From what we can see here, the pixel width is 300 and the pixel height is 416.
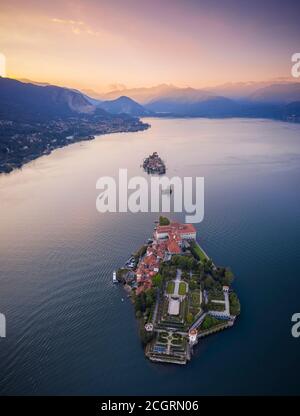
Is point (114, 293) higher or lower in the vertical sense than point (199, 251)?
lower

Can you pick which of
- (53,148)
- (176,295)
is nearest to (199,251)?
(176,295)

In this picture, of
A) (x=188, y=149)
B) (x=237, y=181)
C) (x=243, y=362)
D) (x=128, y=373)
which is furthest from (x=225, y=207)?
(x=188, y=149)

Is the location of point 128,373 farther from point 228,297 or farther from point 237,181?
point 237,181

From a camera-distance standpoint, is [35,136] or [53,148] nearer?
[53,148]

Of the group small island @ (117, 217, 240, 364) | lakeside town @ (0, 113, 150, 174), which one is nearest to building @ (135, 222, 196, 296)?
small island @ (117, 217, 240, 364)

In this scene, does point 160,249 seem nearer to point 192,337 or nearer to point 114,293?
point 114,293
